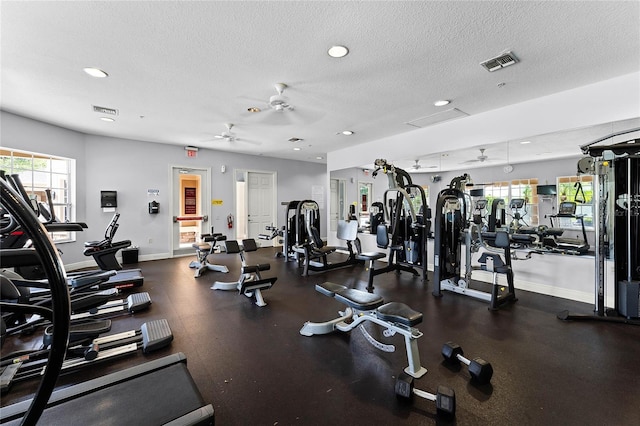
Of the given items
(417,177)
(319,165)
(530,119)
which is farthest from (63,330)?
(319,165)

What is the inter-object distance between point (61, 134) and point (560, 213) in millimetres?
8428

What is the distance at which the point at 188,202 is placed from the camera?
7.47 meters

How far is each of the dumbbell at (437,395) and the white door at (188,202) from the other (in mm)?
6459

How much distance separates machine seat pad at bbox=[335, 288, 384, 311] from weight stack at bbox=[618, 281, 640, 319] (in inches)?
111

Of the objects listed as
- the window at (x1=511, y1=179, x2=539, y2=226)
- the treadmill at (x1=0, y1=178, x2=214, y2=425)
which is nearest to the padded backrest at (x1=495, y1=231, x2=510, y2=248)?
the window at (x1=511, y1=179, x2=539, y2=226)

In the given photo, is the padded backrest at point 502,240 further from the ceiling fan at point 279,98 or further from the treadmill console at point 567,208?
the ceiling fan at point 279,98

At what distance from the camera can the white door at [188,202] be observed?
6918mm

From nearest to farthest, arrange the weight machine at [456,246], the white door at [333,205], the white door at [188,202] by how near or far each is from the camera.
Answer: the weight machine at [456,246], the white door at [188,202], the white door at [333,205]

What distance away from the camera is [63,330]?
984mm

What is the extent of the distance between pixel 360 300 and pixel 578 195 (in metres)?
3.63

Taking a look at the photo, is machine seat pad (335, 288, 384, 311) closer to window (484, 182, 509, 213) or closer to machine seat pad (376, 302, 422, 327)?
machine seat pad (376, 302, 422, 327)

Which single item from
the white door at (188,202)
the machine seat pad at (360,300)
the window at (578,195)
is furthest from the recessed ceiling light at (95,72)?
the window at (578,195)

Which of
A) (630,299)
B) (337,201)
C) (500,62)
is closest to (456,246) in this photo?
(630,299)

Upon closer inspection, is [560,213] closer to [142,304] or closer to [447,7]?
[447,7]
